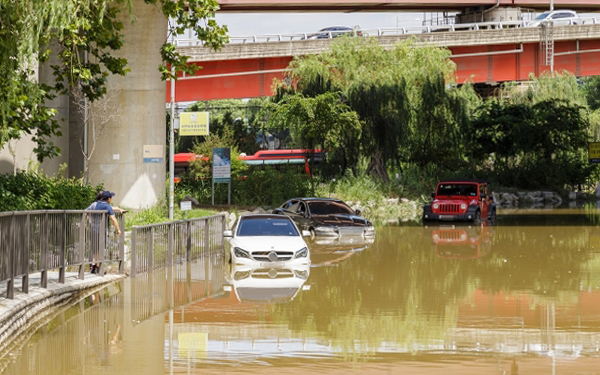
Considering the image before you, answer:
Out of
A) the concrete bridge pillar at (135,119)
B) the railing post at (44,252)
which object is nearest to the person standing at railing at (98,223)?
the railing post at (44,252)

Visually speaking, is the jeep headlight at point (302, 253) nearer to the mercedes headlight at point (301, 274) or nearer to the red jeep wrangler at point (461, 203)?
the mercedes headlight at point (301, 274)

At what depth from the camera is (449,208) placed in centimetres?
3897

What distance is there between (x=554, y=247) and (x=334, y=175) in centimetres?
2338

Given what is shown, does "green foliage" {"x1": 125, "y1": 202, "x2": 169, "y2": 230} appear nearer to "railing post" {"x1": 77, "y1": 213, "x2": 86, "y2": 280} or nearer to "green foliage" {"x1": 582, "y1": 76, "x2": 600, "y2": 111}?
"railing post" {"x1": 77, "y1": 213, "x2": 86, "y2": 280}

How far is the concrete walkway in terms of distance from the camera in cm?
1281

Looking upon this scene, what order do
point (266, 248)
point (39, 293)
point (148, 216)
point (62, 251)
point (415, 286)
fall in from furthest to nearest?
point (148, 216) → point (266, 248) → point (415, 286) → point (62, 251) → point (39, 293)

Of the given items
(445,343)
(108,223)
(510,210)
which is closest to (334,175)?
(510,210)

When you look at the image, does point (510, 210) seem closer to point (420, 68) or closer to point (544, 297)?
point (420, 68)

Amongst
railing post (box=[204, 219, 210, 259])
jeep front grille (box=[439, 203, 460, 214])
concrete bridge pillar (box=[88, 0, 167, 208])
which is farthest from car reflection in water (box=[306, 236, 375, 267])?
jeep front grille (box=[439, 203, 460, 214])

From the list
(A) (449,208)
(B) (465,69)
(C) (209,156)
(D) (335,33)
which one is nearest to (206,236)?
(A) (449,208)

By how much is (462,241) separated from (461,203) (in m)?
9.37

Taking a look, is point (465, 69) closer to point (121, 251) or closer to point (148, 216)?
point (148, 216)

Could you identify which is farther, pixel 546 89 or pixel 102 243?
pixel 546 89

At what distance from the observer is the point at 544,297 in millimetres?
16141
